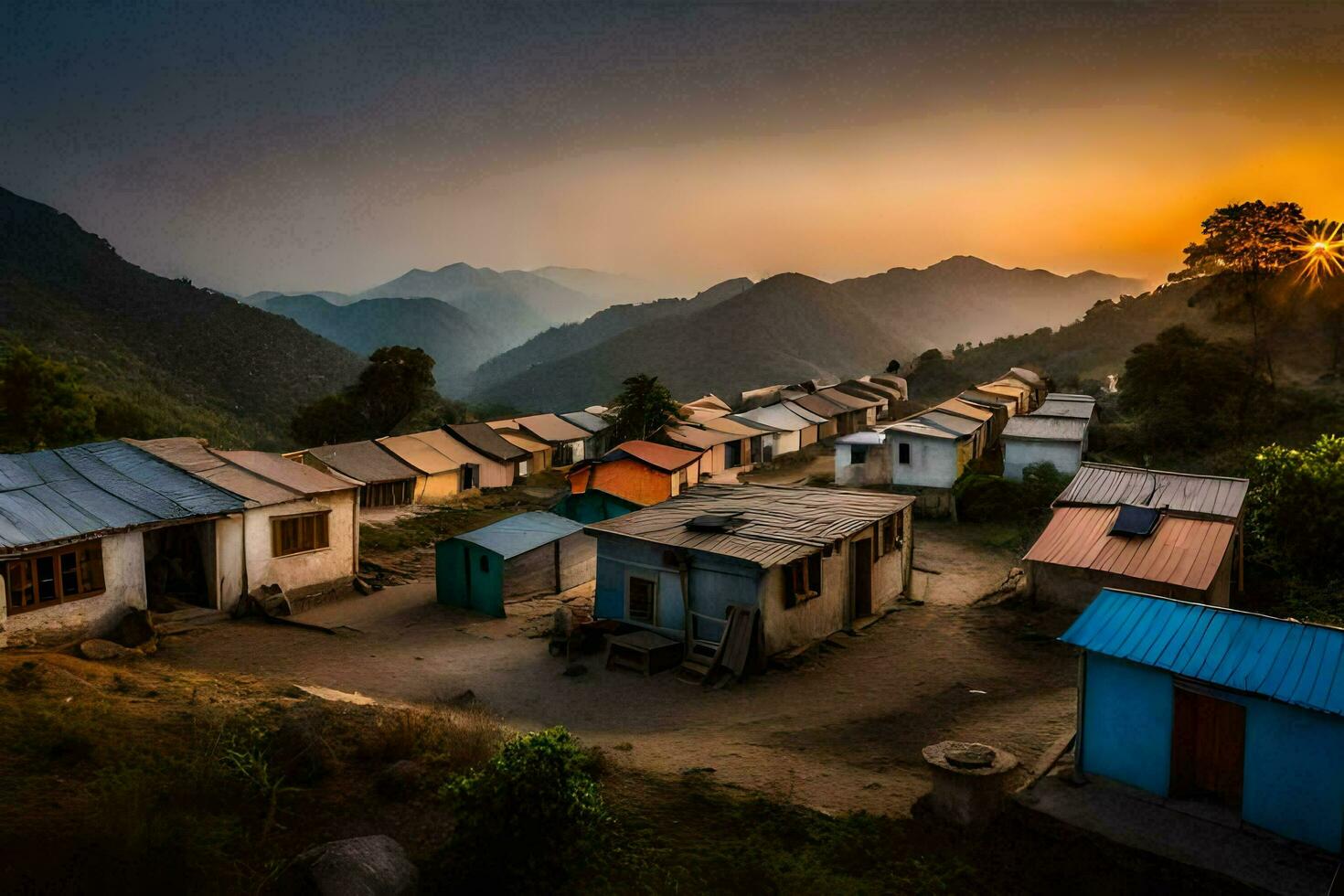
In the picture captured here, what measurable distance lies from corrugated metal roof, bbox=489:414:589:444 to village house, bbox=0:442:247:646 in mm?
28711

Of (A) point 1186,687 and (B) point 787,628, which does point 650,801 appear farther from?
(B) point 787,628

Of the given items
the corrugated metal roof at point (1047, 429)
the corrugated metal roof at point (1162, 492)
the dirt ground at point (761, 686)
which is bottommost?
the dirt ground at point (761, 686)

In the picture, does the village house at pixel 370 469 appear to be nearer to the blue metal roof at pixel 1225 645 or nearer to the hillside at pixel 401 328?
the blue metal roof at pixel 1225 645

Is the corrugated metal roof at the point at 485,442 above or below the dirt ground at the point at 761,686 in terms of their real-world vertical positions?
above

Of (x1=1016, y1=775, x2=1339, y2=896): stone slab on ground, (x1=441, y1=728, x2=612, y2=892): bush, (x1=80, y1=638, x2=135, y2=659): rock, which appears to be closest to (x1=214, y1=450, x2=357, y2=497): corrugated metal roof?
(x1=80, y1=638, x2=135, y2=659): rock

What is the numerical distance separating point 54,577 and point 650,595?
11997mm

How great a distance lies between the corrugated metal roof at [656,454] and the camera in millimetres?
35469

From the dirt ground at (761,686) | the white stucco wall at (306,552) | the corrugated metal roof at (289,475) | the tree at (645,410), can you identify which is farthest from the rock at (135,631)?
the tree at (645,410)

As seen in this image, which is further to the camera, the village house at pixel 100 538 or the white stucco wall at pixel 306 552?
the white stucco wall at pixel 306 552

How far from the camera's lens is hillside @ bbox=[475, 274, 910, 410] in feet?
364

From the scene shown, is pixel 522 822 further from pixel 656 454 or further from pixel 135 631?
pixel 656 454

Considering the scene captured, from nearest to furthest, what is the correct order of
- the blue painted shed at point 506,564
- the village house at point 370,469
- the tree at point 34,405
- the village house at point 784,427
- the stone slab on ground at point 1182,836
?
the stone slab on ground at point 1182,836 → the blue painted shed at point 506,564 → the tree at point 34,405 → the village house at point 370,469 → the village house at point 784,427

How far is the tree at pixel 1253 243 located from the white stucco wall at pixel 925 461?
77.9 ft

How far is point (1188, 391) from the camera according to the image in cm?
4019
